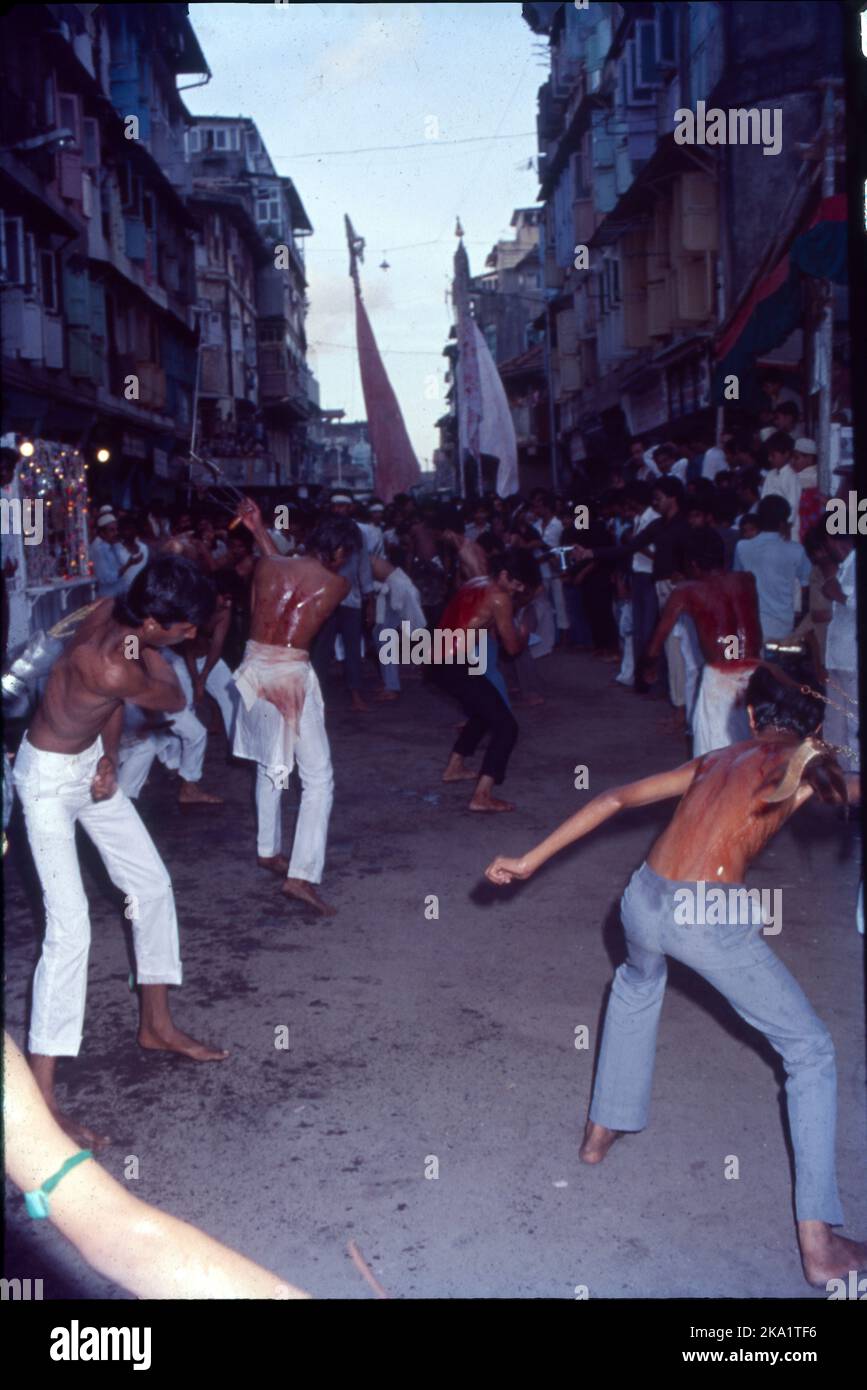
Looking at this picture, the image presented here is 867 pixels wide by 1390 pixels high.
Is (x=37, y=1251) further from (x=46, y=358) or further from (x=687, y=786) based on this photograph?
(x=46, y=358)

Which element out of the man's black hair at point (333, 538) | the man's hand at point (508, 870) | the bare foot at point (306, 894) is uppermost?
the man's black hair at point (333, 538)

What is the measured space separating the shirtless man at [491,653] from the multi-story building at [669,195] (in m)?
2.75

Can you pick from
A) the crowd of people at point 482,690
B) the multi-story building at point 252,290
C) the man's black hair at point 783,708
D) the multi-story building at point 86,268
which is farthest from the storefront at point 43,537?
the multi-story building at point 252,290

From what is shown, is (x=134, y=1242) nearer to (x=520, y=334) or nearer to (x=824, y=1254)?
(x=824, y=1254)

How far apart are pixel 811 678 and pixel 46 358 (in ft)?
53.0

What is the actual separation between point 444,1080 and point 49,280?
19948mm

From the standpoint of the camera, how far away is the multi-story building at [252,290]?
142 feet

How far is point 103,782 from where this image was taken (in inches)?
166

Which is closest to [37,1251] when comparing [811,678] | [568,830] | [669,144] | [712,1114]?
[568,830]

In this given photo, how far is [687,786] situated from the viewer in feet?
11.6

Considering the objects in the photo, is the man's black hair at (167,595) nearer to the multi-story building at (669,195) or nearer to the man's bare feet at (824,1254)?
the man's bare feet at (824,1254)

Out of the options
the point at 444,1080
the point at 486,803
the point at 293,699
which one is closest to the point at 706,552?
the point at 486,803

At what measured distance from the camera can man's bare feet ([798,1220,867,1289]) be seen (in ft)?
10.4

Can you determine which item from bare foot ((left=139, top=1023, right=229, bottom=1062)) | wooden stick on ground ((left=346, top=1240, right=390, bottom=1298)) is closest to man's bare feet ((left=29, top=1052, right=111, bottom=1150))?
bare foot ((left=139, top=1023, right=229, bottom=1062))
